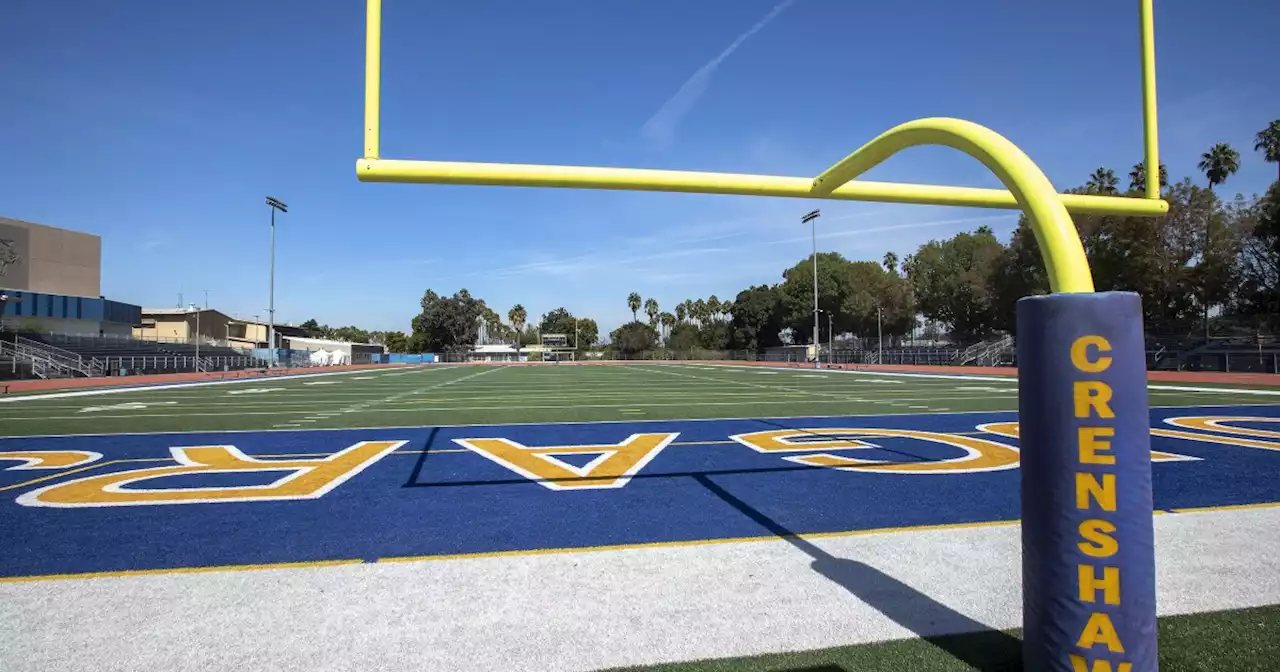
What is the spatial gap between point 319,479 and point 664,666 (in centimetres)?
540

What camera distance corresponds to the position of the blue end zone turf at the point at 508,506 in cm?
471

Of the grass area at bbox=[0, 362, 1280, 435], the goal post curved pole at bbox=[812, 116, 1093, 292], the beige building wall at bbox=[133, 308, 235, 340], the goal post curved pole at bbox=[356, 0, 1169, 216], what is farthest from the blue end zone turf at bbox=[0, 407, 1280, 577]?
the beige building wall at bbox=[133, 308, 235, 340]

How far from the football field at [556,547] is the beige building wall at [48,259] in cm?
5305

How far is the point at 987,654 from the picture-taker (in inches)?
117

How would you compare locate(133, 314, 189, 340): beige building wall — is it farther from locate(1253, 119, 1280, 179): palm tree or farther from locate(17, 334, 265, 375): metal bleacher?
locate(1253, 119, 1280, 179): palm tree

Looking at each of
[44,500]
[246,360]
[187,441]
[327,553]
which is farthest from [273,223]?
[327,553]

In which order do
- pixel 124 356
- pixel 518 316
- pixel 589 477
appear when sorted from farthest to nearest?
pixel 518 316, pixel 124 356, pixel 589 477

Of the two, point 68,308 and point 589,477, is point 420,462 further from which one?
point 68,308

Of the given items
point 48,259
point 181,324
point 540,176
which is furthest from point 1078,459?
point 181,324

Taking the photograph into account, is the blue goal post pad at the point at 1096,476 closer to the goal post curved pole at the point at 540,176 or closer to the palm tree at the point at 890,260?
the goal post curved pole at the point at 540,176

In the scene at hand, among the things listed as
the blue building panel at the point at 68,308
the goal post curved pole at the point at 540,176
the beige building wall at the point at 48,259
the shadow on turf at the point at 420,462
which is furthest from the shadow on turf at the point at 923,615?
the beige building wall at the point at 48,259

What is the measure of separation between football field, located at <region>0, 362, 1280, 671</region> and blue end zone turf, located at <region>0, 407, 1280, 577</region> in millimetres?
36

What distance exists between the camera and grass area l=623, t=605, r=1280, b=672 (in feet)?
9.37

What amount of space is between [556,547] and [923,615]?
237 cm
